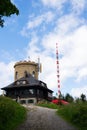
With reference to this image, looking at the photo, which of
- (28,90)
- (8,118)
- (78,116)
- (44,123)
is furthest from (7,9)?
(28,90)

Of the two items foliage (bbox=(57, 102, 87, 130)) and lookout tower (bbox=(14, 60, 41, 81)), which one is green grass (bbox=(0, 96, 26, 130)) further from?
lookout tower (bbox=(14, 60, 41, 81))

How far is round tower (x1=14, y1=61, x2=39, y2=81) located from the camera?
89438 millimetres

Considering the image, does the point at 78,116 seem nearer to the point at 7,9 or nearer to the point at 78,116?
the point at 78,116

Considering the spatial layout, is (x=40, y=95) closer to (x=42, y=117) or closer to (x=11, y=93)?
(x=11, y=93)

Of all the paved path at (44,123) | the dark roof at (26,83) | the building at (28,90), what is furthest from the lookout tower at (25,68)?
the paved path at (44,123)

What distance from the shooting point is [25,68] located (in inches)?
3536

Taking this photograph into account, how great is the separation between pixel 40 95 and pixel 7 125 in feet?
184

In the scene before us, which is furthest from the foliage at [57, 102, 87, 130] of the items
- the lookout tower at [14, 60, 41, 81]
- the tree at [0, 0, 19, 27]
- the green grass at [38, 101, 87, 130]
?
the lookout tower at [14, 60, 41, 81]

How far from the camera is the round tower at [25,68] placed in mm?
89438

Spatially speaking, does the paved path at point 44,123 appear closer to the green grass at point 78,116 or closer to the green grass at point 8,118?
the green grass at point 8,118

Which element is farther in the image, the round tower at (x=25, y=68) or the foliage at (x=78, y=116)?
the round tower at (x=25, y=68)

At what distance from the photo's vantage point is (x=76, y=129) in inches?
901

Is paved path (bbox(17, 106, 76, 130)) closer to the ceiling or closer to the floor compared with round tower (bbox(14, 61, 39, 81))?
closer to the floor

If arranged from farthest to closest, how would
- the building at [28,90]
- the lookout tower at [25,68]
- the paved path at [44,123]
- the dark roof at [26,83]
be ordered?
the lookout tower at [25,68], the dark roof at [26,83], the building at [28,90], the paved path at [44,123]
